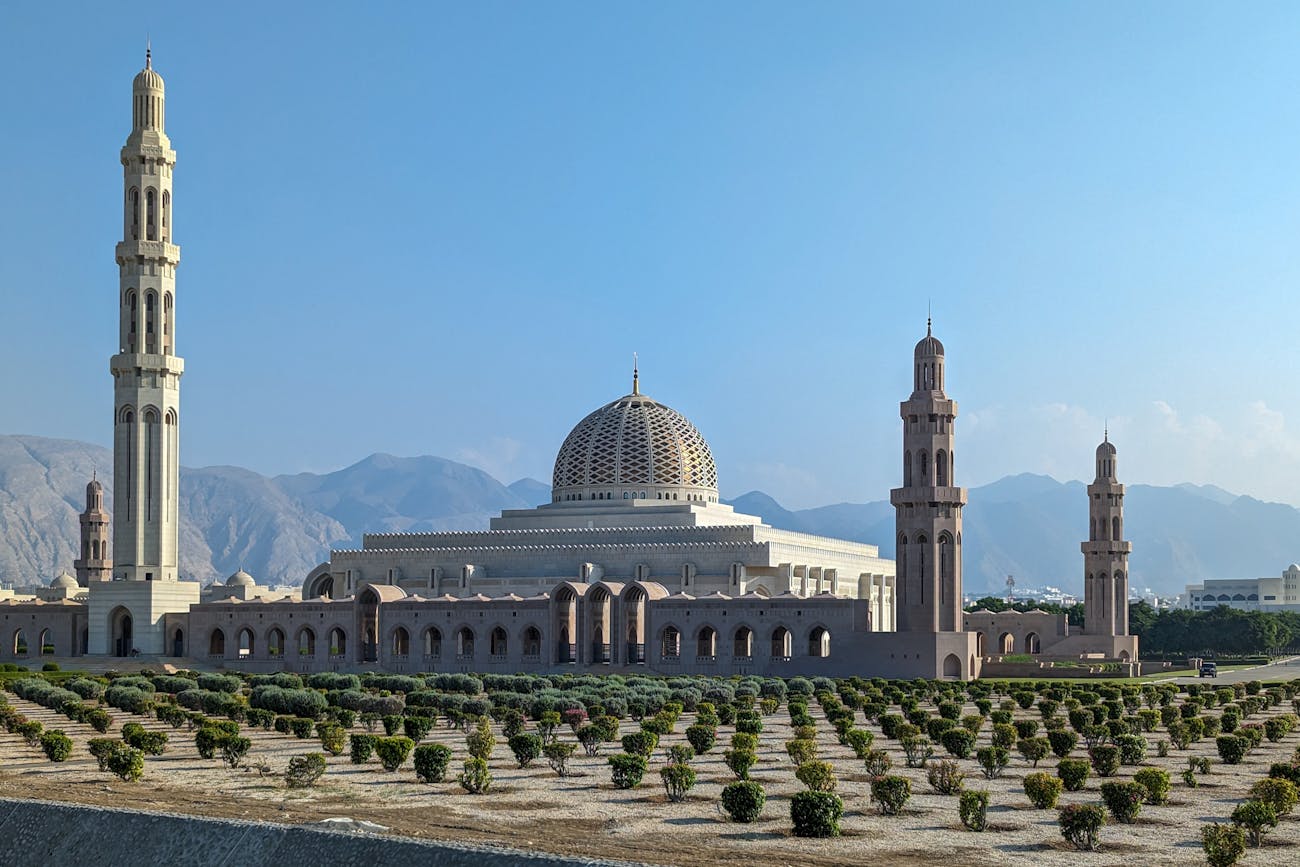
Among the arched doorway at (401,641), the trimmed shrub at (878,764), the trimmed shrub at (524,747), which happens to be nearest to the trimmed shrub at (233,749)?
the trimmed shrub at (524,747)

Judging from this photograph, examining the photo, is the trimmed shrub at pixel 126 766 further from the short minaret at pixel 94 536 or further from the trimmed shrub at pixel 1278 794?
the short minaret at pixel 94 536

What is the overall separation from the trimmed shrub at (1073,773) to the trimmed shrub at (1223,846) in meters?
6.31

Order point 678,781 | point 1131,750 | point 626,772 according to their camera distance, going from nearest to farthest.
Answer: point 678,781, point 626,772, point 1131,750

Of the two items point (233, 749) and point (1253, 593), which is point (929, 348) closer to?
point (233, 749)

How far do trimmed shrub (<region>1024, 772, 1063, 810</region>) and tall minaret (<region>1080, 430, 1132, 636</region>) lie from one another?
48425 millimetres

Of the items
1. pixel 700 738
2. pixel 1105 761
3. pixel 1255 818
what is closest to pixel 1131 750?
pixel 1105 761

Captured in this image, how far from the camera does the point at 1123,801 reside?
19203 millimetres

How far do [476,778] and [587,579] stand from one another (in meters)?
42.3

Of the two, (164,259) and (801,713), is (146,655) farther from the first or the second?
(801,713)

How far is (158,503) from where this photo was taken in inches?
2394

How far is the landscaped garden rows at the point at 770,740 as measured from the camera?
20.0 meters

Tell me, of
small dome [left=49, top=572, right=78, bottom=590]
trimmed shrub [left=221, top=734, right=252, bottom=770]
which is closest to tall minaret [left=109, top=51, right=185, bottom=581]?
small dome [left=49, top=572, right=78, bottom=590]

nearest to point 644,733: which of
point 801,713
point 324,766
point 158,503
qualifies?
point 324,766

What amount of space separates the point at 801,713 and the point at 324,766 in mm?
13102
